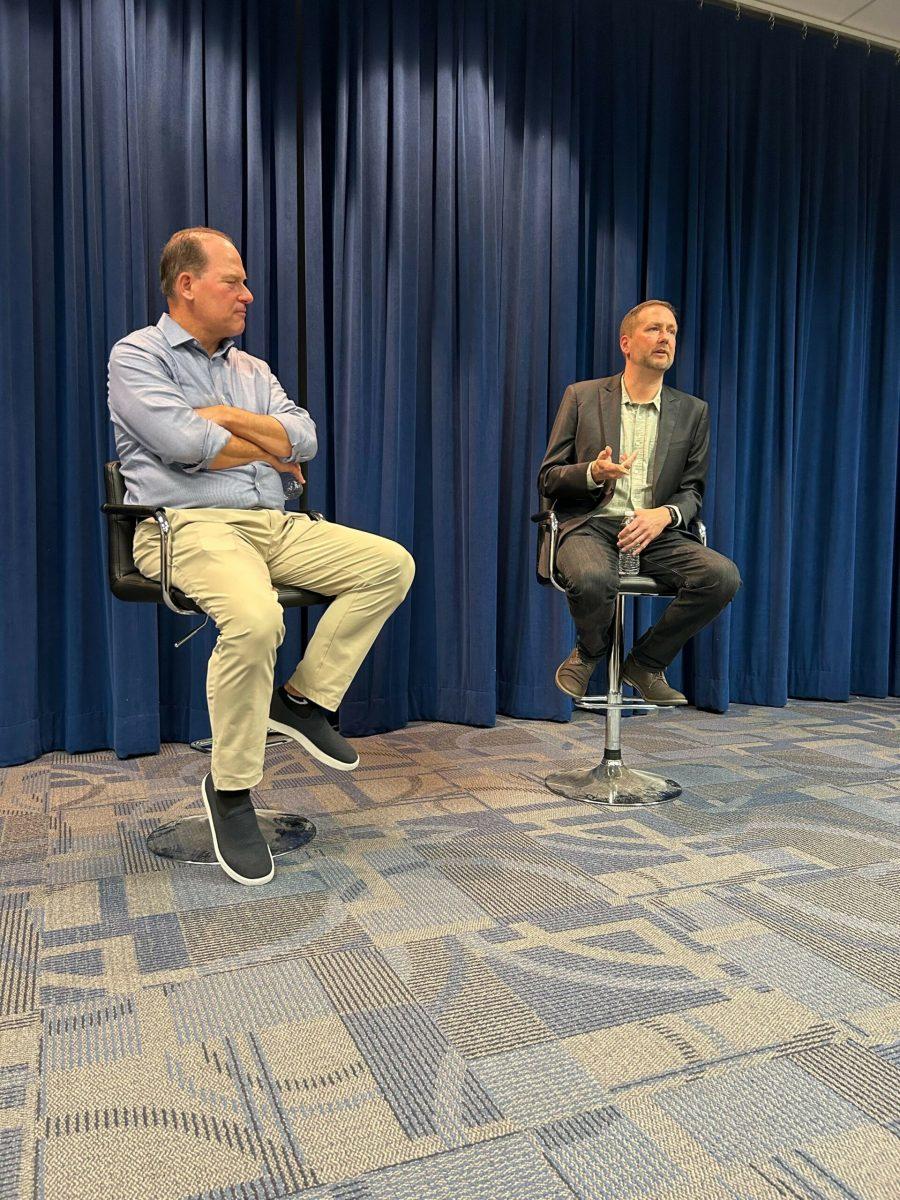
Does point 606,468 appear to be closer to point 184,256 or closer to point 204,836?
point 184,256

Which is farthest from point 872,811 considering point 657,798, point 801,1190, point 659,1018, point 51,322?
point 51,322

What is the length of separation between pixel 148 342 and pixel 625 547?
139cm

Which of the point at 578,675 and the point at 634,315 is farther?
the point at 634,315

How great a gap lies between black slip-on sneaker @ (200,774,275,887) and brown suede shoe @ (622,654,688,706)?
1209 mm

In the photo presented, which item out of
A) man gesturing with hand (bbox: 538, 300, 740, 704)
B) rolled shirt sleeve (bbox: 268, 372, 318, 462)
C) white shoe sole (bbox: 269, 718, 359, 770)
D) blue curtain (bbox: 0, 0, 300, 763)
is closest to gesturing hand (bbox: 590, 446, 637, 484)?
man gesturing with hand (bbox: 538, 300, 740, 704)

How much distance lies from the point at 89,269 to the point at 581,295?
200 centimetres

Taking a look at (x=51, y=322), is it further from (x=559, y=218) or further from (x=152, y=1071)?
(x=152, y=1071)

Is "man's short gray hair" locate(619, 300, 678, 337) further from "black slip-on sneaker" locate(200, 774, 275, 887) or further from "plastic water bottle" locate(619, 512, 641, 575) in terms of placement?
"black slip-on sneaker" locate(200, 774, 275, 887)

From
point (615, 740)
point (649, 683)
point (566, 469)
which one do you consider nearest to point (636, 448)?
point (566, 469)

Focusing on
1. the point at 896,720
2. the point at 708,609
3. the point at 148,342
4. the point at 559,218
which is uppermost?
the point at 559,218

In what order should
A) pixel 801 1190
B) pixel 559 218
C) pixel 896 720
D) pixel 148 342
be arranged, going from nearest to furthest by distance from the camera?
pixel 801 1190 → pixel 148 342 → pixel 559 218 → pixel 896 720

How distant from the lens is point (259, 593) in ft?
6.74

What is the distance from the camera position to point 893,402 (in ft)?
14.8

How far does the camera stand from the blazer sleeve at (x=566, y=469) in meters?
2.67
